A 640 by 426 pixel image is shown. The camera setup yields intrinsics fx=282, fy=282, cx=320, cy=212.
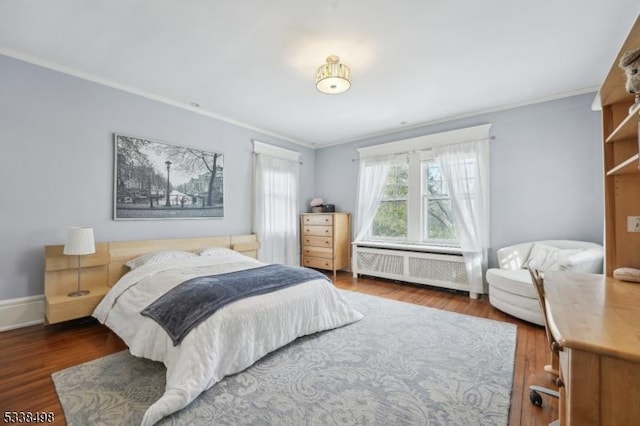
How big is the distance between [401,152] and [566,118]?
6.79ft

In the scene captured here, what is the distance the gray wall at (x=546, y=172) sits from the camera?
3230mm

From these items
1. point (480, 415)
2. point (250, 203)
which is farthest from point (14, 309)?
point (480, 415)

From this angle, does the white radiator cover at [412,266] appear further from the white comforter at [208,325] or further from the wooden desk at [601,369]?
the wooden desk at [601,369]

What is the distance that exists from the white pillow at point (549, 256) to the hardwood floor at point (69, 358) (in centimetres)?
65

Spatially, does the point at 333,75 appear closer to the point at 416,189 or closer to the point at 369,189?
the point at 416,189

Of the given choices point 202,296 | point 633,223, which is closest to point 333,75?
point 202,296

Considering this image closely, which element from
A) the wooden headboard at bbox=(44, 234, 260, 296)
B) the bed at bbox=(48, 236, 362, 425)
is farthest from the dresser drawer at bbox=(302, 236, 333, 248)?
the wooden headboard at bbox=(44, 234, 260, 296)

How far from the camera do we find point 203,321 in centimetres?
189

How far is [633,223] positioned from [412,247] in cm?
269

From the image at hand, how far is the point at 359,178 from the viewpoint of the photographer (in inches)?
204

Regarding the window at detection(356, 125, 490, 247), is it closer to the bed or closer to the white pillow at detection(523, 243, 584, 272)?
the white pillow at detection(523, 243, 584, 272)

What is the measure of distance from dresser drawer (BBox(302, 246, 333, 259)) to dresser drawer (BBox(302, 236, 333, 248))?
0.18 ft

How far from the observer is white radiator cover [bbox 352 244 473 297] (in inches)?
157

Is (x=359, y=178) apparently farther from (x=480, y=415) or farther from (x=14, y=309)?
(x=14, y=309)
